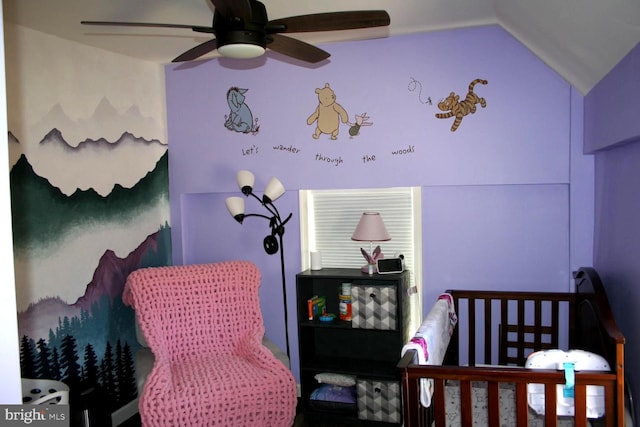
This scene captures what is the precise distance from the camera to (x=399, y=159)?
3125 mm

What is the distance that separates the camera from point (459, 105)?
9.81 ft

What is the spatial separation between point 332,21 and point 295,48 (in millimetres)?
305

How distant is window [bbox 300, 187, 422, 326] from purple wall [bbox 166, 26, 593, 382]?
86 mm

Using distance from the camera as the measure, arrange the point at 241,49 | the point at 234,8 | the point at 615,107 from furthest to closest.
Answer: the point at 615,107 < the point at 241,49 < the point at 234,8

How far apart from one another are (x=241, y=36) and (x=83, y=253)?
1813 mm

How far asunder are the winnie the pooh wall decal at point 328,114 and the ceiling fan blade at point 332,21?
4.20ft

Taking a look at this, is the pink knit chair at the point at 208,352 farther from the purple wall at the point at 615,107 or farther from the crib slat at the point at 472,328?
the purple wall at the point at 615,107

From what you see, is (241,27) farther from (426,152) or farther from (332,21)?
(426,152)

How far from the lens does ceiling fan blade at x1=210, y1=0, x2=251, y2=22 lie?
5.32ft

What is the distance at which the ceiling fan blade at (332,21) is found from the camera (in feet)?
6.07

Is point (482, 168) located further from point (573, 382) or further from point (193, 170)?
point (193, 170)

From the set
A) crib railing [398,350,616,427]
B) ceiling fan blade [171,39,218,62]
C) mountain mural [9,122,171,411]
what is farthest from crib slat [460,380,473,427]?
mountain mural [9,122,171,411]

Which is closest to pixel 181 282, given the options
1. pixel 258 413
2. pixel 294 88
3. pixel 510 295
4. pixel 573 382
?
pixel 258 413

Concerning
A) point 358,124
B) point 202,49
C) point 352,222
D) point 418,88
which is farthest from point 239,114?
point 202,49
